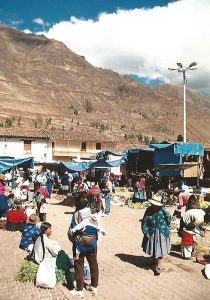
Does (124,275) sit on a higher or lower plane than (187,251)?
lower

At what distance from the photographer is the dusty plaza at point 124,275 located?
6.91m

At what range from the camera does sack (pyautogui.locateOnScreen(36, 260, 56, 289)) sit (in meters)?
7.12

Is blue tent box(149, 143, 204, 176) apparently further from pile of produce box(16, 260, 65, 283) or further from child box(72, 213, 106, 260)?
child box(72, 213, 106, 260)

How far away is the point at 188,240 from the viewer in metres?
9.11

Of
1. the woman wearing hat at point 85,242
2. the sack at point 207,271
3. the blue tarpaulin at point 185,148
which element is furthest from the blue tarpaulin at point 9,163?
the woman wearing hat at point 85,242

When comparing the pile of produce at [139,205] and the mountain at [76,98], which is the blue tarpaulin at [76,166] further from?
the mountain at [76,98]

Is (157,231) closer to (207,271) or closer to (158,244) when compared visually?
(158,244)

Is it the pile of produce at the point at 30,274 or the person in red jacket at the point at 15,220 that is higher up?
the person in red jacket at the point at 15,220

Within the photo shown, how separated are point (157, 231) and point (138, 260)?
64.1 inches

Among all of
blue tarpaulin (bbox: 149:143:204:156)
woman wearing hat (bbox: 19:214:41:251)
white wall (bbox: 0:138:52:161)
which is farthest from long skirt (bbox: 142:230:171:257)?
white wall (bbox: 0:138:52:161)

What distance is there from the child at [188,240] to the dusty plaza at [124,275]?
18 cm

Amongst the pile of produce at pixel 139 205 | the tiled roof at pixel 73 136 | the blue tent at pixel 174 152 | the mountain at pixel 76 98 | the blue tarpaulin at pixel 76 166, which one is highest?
the mountain at pixel 76 98

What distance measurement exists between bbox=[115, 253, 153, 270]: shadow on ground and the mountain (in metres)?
83.1

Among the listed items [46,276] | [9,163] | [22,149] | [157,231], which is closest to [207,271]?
[157,231]
